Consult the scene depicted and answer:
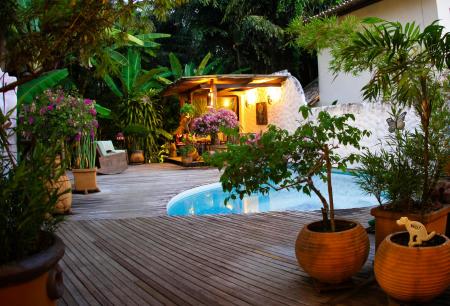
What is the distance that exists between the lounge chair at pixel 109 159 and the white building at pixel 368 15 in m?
6.03

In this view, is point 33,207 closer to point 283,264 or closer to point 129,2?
point 129,2

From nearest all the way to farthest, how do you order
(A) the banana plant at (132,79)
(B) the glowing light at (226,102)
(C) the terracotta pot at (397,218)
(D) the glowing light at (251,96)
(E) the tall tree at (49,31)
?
(E) the tall tree at (49,31), (C) the terracotta pot at (397,218), (A) the banana plant at (132,79), (D) the glowing light at (251,96), (B) the glowing light at (226,102)

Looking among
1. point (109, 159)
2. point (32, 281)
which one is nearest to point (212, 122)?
point (109, 159)

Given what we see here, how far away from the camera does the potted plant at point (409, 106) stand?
111 inches

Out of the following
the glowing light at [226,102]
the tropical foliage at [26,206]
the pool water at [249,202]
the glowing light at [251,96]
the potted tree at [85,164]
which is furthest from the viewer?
the glowing light at [226,102]

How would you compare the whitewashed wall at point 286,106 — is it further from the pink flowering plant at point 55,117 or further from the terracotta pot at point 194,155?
the pink flowering plant at point 55,117

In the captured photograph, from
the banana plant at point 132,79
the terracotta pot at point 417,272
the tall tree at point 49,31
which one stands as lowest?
the terracotta pot at point 417,272

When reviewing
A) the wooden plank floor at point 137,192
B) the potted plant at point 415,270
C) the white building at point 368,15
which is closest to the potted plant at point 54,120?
the wooden plank floor at point 137,192

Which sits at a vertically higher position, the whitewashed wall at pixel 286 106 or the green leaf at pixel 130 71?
the green leaf at pixel 130 71

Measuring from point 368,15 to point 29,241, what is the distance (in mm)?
11945

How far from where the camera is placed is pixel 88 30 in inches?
93.7

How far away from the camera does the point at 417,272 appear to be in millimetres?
2430

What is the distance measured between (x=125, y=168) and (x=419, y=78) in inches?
388

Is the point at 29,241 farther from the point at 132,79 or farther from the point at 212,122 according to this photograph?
the point at 132,79
